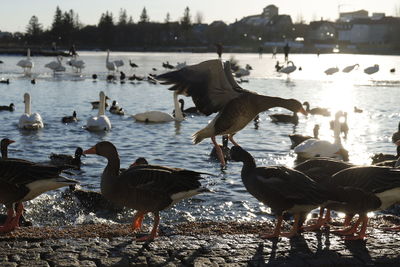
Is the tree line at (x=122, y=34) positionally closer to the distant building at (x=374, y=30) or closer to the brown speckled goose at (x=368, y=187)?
the distant building at (x=374, y=30)

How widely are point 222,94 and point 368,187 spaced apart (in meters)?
3.08

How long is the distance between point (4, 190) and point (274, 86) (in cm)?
3111

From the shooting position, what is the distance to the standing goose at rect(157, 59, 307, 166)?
8539mm

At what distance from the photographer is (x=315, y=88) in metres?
36.8

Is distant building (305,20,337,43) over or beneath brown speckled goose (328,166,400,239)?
over

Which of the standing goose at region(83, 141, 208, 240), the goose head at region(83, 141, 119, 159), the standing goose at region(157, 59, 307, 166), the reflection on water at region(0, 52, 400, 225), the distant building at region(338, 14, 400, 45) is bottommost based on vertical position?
the reflection on water at region(0, 52, 400, 225)

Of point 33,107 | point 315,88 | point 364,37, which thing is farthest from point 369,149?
point 364,37

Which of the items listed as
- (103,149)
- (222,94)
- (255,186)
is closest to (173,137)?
(222,94)

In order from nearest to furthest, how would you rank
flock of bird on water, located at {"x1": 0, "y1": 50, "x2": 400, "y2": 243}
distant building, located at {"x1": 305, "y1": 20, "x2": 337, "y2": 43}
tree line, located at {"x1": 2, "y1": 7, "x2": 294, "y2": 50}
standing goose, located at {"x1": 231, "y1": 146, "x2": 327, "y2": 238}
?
standing goose, located at {"x1": 231, "y1": 146, "x2": 327, "y2": 238}
flock of bird on water, located at {"x1": 0, "y1": 50, "x2": 400, "y2": 243}
tree line, located at {"x1": 2, "y1": 7, "x2": 294, "y2": 50}
distant building, located at {"x1": 305, "y1": 20, "x2": 337, "y2": 43}

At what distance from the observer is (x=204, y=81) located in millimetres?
8672

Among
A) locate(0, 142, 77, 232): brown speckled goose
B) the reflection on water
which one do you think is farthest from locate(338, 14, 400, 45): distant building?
locate(0, 142, 77, 232): brown speckled goose

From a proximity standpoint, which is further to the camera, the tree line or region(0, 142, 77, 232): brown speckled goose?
the tree line

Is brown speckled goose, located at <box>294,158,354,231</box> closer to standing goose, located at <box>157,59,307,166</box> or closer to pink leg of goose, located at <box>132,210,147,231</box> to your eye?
standing goose, located at <box>157,59,307,166</box>

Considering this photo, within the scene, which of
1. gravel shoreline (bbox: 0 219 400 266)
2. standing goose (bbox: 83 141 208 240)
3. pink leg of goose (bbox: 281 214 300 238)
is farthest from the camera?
standing goose (bbox: 83 141 208 240)
